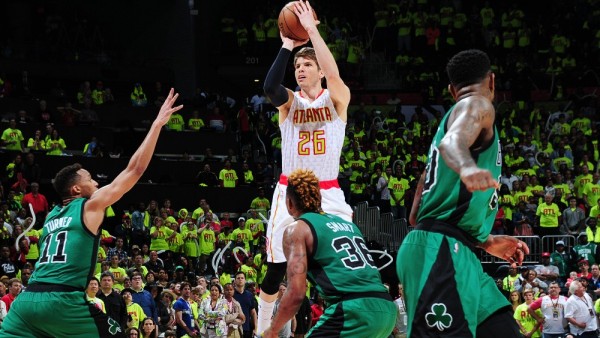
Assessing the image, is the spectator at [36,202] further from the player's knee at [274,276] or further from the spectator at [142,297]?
the player's knee at [274,276]

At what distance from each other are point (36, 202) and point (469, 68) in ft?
60.2

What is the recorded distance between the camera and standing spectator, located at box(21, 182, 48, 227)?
2294cm

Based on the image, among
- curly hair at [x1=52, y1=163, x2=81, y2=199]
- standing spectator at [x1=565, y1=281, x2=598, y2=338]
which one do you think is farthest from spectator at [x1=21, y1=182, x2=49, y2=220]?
curly hair at [x1=52, y1=163, x2=81, y2=199]

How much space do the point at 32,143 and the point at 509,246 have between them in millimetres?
21088

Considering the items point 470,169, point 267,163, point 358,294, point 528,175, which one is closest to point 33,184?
point 267,163

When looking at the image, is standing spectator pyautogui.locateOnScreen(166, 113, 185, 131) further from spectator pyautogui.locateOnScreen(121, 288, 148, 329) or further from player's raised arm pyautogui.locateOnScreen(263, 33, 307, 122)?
player's raised arm pyautogui.locateOnScreen(263, 33, 307, 122)

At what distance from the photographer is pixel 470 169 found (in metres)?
5.42

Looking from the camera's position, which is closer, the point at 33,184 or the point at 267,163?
the point at 33,184

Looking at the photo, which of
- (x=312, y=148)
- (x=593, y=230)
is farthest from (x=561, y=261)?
(x=312, y=148)

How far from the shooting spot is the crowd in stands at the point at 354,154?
21234 millimetres

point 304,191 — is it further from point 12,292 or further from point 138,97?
point 138,97

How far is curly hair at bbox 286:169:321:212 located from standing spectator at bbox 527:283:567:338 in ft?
46.5

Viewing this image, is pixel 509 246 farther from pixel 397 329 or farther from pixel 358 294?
pixel 397 329

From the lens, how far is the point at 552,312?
20.5m
